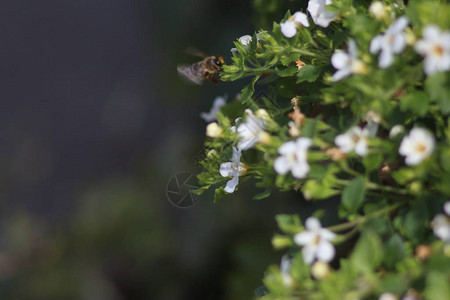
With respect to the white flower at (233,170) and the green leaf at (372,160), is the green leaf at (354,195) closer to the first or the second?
the green leaf at (372,160)

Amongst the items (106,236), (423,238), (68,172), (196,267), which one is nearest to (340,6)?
(423,238)

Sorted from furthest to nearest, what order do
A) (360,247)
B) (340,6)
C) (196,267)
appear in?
(196,267)
(340,6)
(360,247)

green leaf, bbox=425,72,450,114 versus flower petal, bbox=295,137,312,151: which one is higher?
flower petal, bbox=295,137,312,151

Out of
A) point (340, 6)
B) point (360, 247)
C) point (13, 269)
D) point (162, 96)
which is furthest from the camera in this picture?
point (162, 96)

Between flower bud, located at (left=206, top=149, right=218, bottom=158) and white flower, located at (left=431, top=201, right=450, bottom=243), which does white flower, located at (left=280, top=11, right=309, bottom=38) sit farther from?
white flower, located at (left=431, top=201, right=450, bottom=243)

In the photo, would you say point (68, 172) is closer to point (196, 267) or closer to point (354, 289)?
point (196, 267)

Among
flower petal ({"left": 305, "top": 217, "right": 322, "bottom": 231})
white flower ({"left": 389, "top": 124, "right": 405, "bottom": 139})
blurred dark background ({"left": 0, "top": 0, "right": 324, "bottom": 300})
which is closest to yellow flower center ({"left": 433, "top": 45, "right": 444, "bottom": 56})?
white flower ({"left": 389, "top": 124, "right": 405, "bottom": 139})

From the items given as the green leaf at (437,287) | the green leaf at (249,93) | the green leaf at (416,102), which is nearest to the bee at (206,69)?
the green leaf at (249,93)
